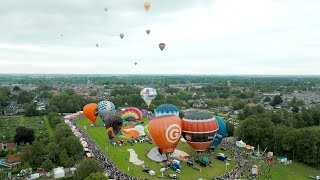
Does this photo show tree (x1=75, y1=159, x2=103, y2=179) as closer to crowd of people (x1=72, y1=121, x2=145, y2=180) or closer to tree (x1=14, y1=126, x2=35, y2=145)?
crowd of people (x1=72, y1=121, x2=145, y2=180)

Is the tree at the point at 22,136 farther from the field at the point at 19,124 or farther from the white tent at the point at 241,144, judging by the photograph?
the white tent at the point at 241,144

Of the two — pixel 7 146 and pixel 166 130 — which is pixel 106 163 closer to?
pixel 166 130

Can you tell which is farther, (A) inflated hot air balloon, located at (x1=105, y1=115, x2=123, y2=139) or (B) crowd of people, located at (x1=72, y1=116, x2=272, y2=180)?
(A) inflated hot air balloon, located at (x1=105, y1=115, x2=123, y2=139)

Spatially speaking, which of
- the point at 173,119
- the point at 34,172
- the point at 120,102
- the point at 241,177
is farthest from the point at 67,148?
the point at 120,102

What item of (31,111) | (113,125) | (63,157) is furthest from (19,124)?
(63,157)

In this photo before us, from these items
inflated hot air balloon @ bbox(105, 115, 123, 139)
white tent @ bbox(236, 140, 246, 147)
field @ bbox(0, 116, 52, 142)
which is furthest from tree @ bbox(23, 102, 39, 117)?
white tent @ bbox(236, 140, 246, 147)

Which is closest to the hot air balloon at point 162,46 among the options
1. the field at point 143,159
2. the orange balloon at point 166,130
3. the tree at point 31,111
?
the field at point 143,159
